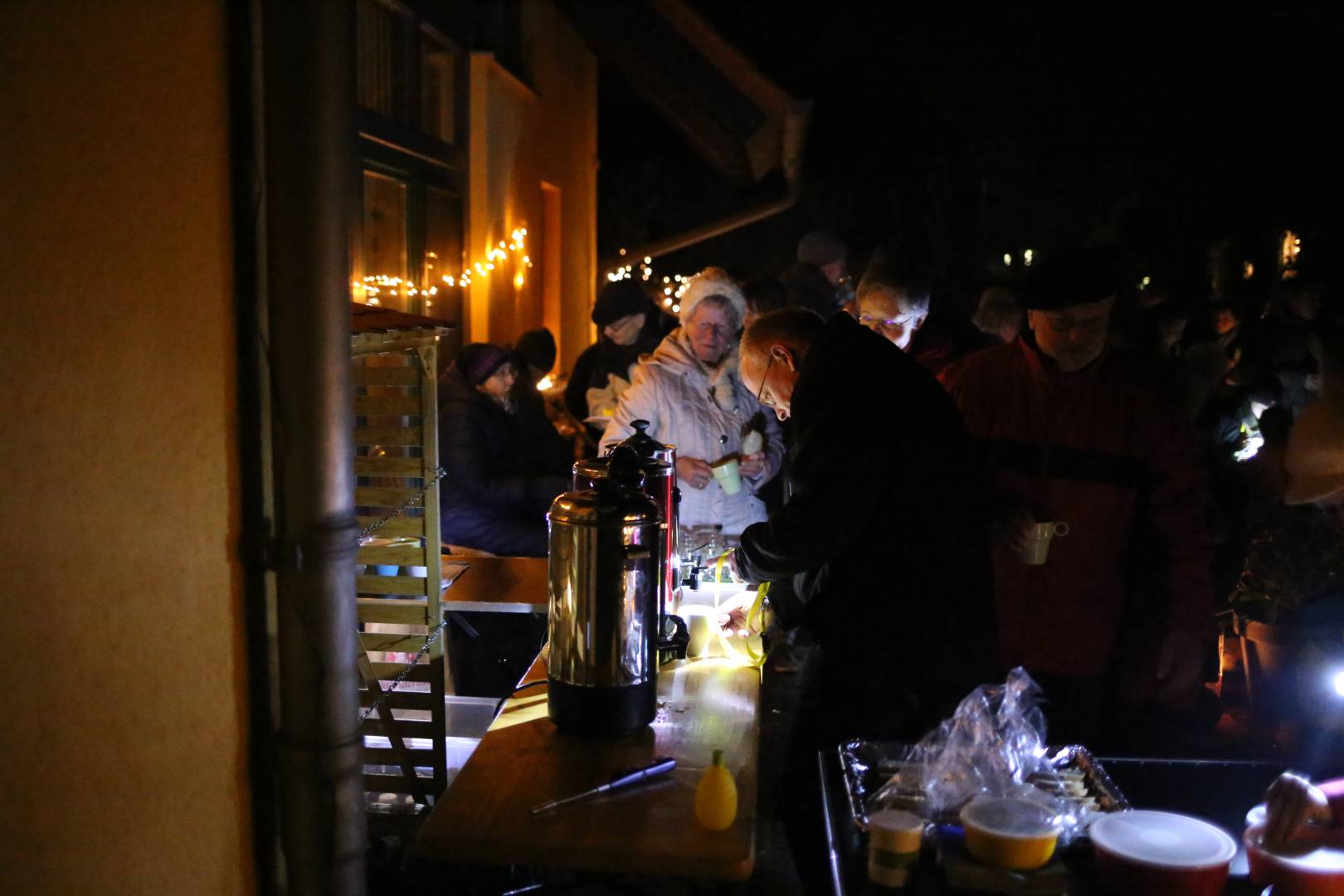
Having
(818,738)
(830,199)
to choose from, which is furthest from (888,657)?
(830,199)

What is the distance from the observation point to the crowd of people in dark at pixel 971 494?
2.80 meters

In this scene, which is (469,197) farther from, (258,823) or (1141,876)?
(1141,876)

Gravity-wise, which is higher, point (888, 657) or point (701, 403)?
point (701, 403)

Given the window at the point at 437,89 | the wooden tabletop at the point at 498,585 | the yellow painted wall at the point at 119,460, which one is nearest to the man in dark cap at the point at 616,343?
the wooden tabletop at the point at 498,585

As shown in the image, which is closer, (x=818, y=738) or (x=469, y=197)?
(x=818, y=738)

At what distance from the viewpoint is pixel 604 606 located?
2.39 metres

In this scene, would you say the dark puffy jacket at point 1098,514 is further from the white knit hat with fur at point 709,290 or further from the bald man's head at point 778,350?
the white knit hat with fur at point 709,290

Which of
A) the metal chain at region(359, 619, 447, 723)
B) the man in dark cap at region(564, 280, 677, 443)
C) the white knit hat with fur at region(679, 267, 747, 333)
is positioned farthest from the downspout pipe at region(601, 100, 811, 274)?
the metal chain at region(359, 619, 447, 723)

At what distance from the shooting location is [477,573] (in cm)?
463

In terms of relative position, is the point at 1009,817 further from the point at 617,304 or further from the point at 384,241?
the point at 384,241

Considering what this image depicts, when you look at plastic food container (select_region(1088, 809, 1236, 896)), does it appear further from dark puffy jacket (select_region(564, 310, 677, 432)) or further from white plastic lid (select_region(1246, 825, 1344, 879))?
dark puffy jacket (select_region(564, 310, 677, 432))

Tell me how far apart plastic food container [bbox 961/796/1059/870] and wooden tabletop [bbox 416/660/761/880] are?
0.41 m

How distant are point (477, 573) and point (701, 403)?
50.0 inches

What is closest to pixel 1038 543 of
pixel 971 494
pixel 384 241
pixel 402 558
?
pixel 971 494
